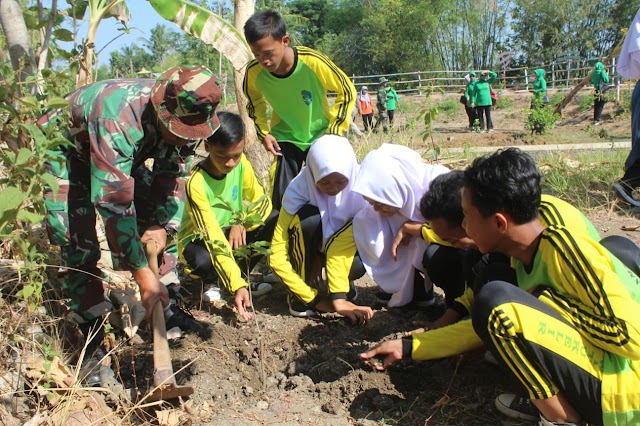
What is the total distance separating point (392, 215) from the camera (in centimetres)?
303

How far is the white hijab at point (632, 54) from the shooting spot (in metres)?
4.36

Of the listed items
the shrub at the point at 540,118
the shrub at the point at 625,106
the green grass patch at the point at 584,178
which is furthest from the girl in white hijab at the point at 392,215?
the shrub at the point at 625,106

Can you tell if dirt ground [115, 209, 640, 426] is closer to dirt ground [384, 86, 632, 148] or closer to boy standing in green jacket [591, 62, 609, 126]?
dirt ground [384, 86, 632, 148]

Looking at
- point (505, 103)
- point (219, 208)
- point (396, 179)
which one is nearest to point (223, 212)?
point (219, 208)

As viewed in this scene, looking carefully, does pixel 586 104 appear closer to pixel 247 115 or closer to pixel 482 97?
pixel 482 97

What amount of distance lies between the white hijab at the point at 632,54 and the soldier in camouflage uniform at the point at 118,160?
3559mm

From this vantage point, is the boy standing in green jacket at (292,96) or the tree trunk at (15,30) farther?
the boy standing in green jacket at (292,96)

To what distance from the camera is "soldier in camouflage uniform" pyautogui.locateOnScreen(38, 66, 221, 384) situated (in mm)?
2113

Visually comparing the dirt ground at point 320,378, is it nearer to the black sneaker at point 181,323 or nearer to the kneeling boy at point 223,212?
the black sneaker at point 181,323

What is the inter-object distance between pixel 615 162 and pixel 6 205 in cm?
529

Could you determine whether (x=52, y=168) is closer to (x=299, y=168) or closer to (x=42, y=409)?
(x=42, y=409)

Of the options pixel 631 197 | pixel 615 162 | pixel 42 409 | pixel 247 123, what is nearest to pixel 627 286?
pixel 42 409

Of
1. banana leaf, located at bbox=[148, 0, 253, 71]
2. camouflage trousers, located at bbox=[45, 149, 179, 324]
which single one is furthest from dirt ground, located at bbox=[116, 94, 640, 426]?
banana leaf, located at bbox=[148, 0, 253, 71]

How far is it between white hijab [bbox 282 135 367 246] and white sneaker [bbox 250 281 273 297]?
0.62 metres
